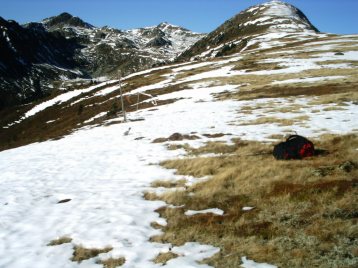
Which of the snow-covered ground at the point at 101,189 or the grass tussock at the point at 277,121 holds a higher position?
the grass tussock at the point at 277,121

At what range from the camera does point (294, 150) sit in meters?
17.1

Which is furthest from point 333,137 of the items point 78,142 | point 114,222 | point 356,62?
point 356,62

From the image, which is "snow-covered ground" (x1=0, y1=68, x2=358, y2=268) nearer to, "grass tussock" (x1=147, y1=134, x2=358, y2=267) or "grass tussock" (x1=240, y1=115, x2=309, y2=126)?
"grass tussock" (x1=240, y1=115, x2=309, y2=126)

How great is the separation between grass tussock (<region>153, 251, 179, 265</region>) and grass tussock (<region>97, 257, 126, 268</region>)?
34.9 inches

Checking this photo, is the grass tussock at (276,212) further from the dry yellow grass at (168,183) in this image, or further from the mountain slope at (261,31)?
the mountain slope at (261,31)

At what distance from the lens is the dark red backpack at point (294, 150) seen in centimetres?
1703

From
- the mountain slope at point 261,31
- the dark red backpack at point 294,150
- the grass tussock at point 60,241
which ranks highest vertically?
the mountain slope at point 261,31

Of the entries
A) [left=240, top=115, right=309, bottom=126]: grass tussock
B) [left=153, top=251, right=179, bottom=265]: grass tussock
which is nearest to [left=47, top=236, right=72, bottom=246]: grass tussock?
[left=153, top=251, right=179, bottom=265]: grass tussock

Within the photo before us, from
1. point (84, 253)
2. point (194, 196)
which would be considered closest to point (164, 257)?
point (84, 253)

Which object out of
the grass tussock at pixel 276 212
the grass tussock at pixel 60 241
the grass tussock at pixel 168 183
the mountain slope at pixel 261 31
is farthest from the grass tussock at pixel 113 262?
the mountain slope at pixel 261 31

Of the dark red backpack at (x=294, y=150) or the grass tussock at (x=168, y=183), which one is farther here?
the dark red backpack at (x=294, y=150)

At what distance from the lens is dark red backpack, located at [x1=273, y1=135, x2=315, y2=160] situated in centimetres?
1703

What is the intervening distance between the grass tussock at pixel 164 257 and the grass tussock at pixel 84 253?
5.51ft

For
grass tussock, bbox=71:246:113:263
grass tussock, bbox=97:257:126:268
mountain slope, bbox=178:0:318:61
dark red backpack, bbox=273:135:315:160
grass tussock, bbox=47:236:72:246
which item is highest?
mountain slope, bbox=178:0:318:61
